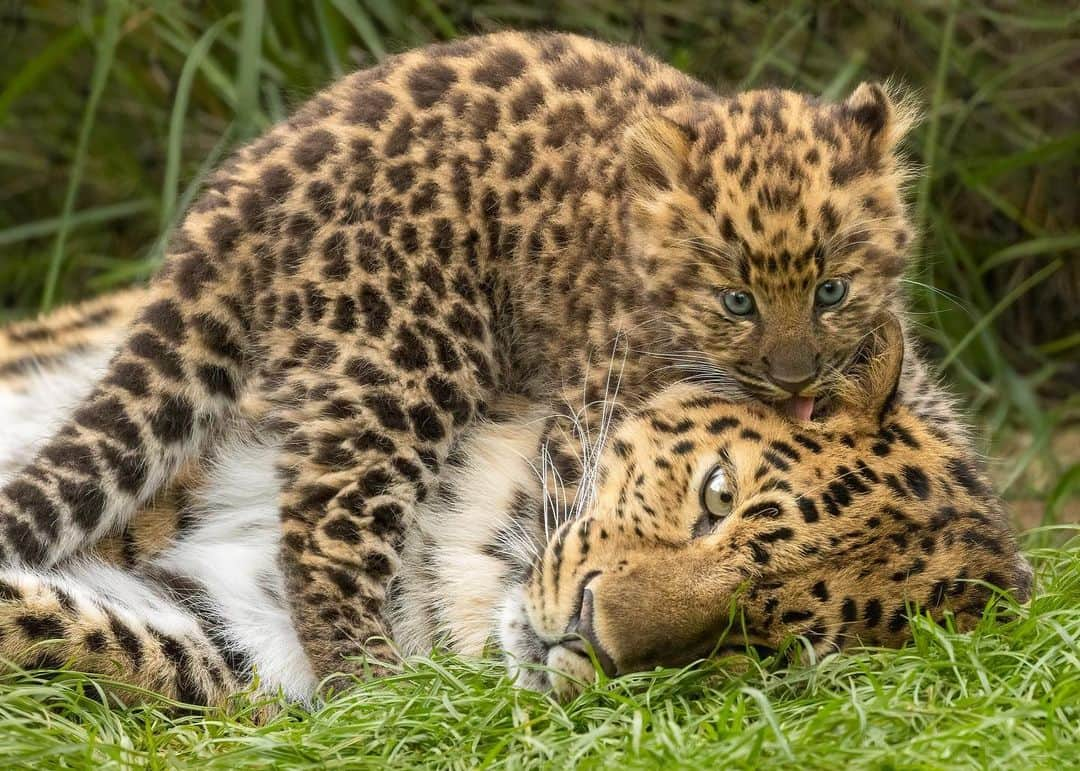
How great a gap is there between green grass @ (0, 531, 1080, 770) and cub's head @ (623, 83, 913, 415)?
0.90 meters

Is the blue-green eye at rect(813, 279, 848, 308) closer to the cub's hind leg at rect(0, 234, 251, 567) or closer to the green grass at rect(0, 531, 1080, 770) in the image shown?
the green grass at rect(0, 531, 1080, 770)

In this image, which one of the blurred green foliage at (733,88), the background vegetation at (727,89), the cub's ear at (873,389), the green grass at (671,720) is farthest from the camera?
the blurred green foliage at (733,88)

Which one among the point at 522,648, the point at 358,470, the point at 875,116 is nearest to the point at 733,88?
the point at 875,116

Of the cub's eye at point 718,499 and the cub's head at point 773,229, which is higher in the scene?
the cub's head at point 773,229

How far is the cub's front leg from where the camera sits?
15.7 feet

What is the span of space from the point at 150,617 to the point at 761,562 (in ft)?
6.56

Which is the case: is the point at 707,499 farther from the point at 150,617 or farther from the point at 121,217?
the point at 121,217

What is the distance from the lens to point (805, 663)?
4141mm

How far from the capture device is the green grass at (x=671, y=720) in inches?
142

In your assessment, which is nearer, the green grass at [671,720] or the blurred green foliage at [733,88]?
the green grass at [671,720]

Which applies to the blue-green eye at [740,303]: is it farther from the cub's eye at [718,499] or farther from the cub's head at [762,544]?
the cub's eye at [718,499]

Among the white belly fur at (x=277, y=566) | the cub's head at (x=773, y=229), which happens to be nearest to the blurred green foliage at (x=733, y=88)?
the cub's head at (x=773, y=229)

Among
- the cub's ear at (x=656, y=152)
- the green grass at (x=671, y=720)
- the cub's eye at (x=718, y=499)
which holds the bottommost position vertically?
the green grass at (x=671, y=720)

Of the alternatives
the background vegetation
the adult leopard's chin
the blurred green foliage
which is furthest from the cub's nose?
the blurred green foliage
